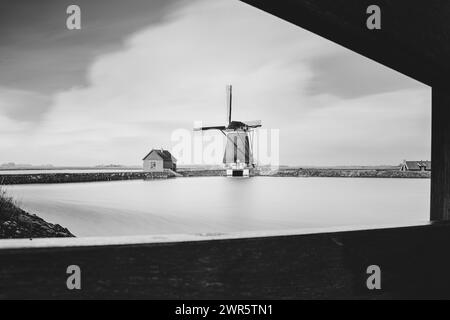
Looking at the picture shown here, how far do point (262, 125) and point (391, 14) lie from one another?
54585mm

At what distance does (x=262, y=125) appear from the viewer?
55438mm

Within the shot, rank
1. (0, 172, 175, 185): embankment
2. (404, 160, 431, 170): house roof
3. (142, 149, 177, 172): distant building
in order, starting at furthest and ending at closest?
(404, 160, 431, 170): house roof
(142, 149, 177, 172): distant building
(0, 172, 175, 185): embankment

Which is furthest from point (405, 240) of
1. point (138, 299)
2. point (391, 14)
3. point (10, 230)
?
point (10, 230)

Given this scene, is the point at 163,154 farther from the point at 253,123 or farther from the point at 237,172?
the point at 253,123

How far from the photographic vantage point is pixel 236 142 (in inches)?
2082

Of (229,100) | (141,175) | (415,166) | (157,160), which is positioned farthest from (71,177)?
(415,166)

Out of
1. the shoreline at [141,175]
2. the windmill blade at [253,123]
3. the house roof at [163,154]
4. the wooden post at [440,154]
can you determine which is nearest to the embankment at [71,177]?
the shoreline at [141,175]

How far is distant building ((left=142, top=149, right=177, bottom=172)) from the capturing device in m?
66.2

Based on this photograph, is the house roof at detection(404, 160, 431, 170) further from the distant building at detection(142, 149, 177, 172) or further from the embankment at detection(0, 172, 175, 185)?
the distant building at detection(142, 149, 177, 172)

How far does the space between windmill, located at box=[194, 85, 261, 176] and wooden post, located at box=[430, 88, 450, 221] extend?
167 ft

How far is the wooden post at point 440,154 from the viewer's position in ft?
6.10

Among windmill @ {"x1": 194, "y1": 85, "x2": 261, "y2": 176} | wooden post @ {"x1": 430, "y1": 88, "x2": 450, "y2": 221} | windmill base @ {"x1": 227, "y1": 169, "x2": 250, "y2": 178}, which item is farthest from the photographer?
windmill base @ {"x1": 227, "y1": 169, "x2": 250, "y2": 178}

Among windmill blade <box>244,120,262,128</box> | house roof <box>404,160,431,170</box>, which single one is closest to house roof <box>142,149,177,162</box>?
windmill blade <box>244,120,262,128</box>
